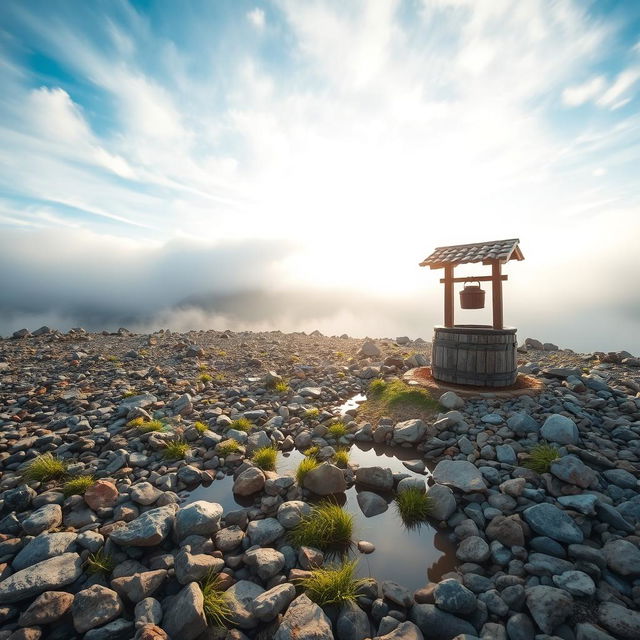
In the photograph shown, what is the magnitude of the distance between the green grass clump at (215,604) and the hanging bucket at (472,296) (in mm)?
8944

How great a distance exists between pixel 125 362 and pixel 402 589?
1329 centimetres

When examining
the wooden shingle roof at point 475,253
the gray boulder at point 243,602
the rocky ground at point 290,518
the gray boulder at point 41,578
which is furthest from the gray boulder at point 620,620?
the wooden shingle roof at point 475,253

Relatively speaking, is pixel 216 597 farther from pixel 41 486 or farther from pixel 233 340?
pixel 233 340

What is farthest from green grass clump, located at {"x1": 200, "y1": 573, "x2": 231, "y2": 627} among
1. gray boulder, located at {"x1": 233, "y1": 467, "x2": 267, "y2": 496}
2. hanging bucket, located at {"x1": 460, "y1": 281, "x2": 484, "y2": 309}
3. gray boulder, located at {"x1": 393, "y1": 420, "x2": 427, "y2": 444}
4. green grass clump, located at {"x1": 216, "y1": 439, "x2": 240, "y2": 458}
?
hanging bucket, located at {"x1": 460, "y1": 281, "x2": 484, "y2": 309}

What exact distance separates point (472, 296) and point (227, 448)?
7.79 metres

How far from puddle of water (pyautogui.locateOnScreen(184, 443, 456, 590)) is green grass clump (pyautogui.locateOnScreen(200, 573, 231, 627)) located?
5.01 ft

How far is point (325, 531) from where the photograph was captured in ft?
14.4

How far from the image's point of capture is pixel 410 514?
16.3 ft

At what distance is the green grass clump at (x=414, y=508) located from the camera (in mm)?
4930

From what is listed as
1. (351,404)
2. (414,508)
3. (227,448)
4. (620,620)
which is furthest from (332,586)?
(351,404)

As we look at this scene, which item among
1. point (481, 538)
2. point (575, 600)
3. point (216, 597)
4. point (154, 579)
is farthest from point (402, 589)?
point (154, 579)

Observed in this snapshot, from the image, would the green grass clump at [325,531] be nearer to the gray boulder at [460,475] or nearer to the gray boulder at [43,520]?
the gray boulder at [460,475]

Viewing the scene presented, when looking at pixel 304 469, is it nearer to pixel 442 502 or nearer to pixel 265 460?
pixel 265 460

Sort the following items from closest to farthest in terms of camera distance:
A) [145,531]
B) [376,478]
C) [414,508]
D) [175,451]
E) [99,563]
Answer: [99,563] → [145,531] → [414,508] → [376,478] → [175,451]
